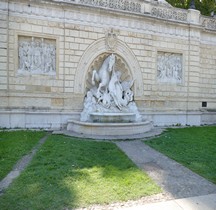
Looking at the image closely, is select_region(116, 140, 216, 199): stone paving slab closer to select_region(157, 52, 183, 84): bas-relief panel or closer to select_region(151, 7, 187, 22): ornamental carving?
select_region(157, 52, 183, 84): bas-relief panel

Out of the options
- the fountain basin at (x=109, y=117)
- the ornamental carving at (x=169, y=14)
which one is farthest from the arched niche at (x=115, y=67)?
the ornamental carving at (x=169, y=14)

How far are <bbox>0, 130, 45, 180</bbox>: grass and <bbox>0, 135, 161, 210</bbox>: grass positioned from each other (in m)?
0.53

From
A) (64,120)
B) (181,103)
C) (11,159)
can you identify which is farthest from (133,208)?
(181,103)

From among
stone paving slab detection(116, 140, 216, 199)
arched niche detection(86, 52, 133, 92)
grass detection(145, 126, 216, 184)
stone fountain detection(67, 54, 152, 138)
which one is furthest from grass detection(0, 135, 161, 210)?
arched niche detection(86, 52, 133, 92)

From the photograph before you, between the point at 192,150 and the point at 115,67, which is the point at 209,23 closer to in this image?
the point at 115,67

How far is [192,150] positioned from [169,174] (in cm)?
260

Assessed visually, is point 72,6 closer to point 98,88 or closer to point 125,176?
point 98,88

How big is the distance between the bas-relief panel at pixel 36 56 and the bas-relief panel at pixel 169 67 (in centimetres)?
605

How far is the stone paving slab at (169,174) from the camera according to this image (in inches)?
179

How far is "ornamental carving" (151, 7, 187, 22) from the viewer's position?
12.8m

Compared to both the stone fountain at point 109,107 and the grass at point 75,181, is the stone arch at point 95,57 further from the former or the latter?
the grass at point 75,181

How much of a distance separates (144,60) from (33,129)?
6.81 m

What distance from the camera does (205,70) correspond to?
48.7 ft

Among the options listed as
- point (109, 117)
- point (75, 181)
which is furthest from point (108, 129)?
point (75, 181)
